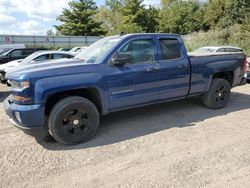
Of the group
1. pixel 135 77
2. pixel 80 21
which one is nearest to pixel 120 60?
pixel 135 77

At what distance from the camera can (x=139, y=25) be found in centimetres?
5075

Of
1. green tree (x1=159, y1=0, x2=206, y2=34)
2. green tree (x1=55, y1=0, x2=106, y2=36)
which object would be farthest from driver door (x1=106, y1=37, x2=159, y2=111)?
green tree (x1=159, y1=0, x2=206, y2=34)

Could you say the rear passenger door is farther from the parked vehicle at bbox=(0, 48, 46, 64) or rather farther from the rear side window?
the parked vehicle at bbox=(0, 48, 46, 64)

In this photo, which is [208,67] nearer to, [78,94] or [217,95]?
[217,95]

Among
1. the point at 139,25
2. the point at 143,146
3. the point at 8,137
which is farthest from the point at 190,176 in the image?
the point at 139,25

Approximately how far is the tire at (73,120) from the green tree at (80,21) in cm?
4265

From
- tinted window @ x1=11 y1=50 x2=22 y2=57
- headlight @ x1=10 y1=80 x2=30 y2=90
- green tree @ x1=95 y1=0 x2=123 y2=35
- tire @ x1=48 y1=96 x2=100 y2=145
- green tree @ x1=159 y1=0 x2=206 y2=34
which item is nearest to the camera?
headlight @ x1=10 y1=80 x2=30 y2=90

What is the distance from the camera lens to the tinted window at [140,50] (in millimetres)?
5609

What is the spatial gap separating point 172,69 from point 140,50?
803 millimetres

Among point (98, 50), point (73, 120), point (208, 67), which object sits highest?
point (98, 50)

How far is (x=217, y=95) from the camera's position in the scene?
6.94 metres

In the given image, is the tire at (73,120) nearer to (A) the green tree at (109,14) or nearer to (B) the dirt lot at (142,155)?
(B) the dirt lot at (142,155)

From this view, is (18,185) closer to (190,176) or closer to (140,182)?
(140,182)

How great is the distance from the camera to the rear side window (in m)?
6.01
